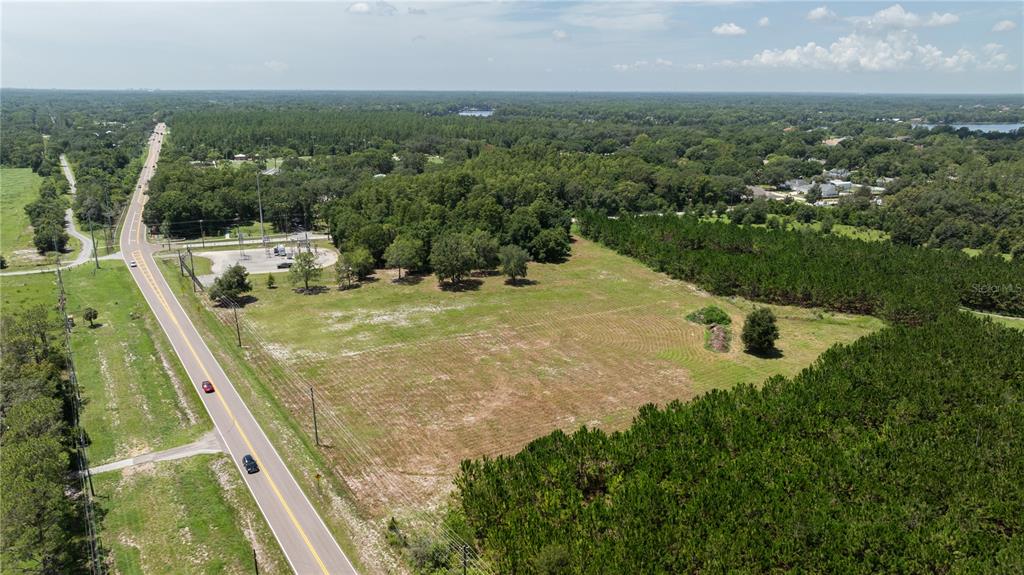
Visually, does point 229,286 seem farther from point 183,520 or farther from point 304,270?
point 183,520

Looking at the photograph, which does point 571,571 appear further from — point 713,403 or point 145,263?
point 145,263

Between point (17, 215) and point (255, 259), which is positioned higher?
point (17, 215)

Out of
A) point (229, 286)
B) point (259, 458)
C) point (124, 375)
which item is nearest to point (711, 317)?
point (259, 458)

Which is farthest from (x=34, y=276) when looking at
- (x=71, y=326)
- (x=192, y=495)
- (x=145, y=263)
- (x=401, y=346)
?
(x=192, y=495)

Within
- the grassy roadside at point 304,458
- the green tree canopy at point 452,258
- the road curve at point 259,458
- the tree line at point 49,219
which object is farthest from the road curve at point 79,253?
the green tree canopy at point 452,258

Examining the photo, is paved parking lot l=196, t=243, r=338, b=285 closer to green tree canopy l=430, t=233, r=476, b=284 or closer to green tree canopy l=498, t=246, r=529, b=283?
green tree canopy l=430, t=233, r=476, b=284

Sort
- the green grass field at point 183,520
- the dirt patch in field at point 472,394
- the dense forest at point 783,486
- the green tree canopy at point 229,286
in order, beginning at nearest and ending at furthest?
1. the dense forest at point 783,486
2. the green grass field at point 183,520
3. the dirt patch in field at point 472,394
4. the green tree canopy at point 229,286

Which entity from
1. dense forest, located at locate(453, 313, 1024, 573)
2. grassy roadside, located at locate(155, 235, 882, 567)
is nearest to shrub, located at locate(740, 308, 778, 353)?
grassy roadside, located at locate(155, 235, 882, 567)

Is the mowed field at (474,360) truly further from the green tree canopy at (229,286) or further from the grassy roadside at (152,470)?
the grassy roadside at (152,470)
